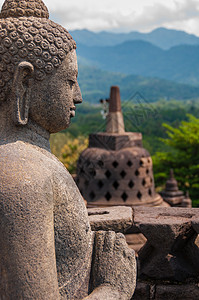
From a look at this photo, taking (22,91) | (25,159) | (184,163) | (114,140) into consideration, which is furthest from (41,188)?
(184,163)

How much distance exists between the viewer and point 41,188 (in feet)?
6.18

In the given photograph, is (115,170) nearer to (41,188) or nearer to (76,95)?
(76,95)

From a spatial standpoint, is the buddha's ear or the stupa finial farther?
the stupa finial

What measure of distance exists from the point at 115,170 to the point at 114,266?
517cm

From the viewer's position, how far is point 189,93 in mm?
157500

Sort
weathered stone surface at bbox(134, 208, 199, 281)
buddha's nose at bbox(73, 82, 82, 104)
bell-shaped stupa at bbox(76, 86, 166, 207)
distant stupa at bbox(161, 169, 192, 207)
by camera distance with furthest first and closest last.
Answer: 1. distant stupa at bbox(161, 169, 192, 207)
2. bell-shaped stupa at bbox(76, 86, 166, 207)
3. weathered stone surface at bbox(134, 208, 199, 281)
4. buddha's nose at bbox(73, 82, 82, 104)

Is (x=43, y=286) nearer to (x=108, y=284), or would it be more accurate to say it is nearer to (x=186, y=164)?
(x=108, y=284)

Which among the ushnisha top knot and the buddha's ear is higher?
the ushnisha top knot

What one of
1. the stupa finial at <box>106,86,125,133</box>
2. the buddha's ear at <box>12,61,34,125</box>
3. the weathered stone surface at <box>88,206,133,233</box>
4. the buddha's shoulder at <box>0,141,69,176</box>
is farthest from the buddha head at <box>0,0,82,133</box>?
the stupa finial at <box>106,86,125,133</box>

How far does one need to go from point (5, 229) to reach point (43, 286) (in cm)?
34

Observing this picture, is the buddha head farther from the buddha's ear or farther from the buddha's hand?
the buddha's hand

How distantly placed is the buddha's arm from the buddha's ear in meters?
0.89

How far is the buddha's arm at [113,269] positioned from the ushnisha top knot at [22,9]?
4.71ft

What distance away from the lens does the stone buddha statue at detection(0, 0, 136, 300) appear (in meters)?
1.80
